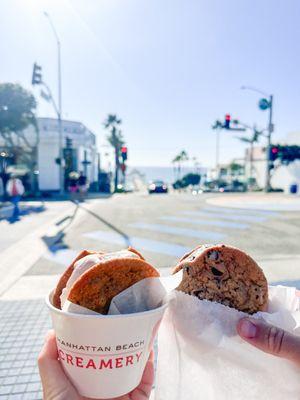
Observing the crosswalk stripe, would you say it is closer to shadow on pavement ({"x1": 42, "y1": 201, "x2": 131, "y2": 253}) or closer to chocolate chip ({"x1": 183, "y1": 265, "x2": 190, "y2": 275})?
shadow on pavement ({"x1": 42, "y1": 201, "x2": 131, "y2": 253})

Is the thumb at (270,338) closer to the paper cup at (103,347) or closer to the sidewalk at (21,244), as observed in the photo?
the paper cup at (103,347)

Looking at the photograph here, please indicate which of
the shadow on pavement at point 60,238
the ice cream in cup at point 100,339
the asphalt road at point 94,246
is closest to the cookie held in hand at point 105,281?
the ice cream in cup at point 100,339

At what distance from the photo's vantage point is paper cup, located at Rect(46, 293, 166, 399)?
1.12 meters

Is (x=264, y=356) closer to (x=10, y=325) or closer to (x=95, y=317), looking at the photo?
(x=95, y=317)

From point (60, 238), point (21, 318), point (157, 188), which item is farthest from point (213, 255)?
point (157, 188)

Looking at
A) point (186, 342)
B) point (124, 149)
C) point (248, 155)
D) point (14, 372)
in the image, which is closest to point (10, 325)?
point (14, 372)

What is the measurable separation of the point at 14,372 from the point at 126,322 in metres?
2.27

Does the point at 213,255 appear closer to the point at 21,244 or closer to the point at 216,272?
the point at 216,272

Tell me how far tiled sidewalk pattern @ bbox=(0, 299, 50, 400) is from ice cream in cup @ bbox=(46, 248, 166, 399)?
161cm

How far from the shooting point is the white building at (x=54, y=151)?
3334cm

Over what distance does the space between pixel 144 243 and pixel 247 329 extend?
21.9ft

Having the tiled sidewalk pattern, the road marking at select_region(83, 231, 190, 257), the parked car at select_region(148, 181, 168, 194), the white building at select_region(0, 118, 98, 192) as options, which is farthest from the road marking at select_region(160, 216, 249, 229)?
the parked car at select_region(148, 181, 168, 194)

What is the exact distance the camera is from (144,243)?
791cm

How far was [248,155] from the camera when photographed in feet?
216
